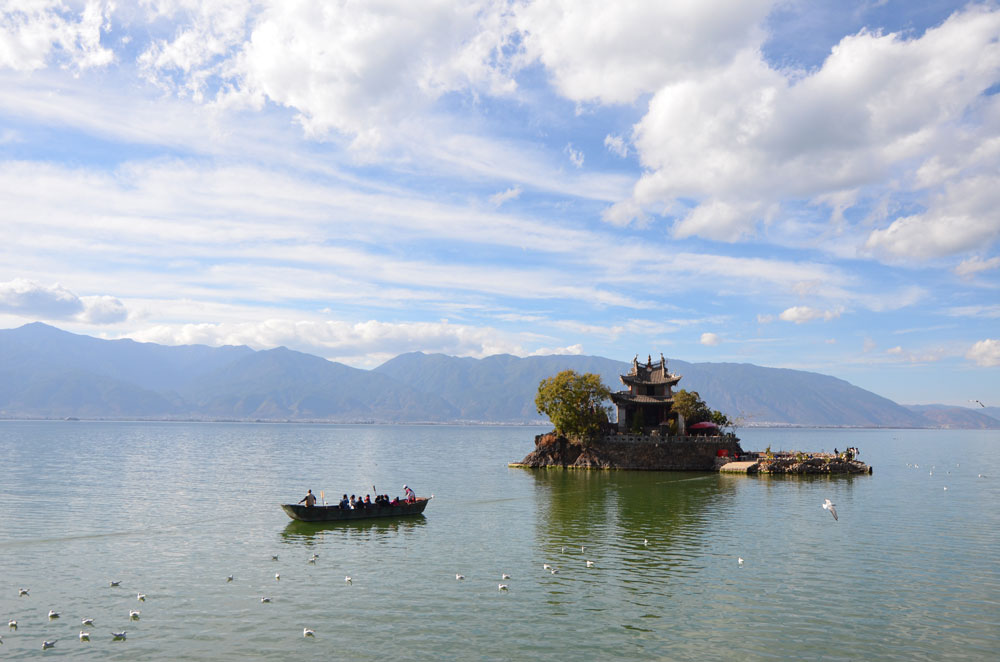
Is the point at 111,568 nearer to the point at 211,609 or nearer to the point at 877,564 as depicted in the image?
the point at 211,609

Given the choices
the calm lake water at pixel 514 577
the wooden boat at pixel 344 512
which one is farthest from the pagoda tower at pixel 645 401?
the wooden boat at pixel 344 512

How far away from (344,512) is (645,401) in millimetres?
66032

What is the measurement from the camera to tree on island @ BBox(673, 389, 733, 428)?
10544cm

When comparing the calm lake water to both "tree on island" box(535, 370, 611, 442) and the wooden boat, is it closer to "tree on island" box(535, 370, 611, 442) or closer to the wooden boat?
the wooden boat

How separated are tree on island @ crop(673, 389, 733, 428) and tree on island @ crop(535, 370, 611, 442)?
1205cm

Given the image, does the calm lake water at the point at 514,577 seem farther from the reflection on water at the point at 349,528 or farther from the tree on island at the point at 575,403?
the tree on island at the point at 575,403

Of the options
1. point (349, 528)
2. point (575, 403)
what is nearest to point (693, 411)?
point (575, 403)

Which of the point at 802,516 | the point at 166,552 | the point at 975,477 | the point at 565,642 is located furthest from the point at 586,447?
the point at 565,642

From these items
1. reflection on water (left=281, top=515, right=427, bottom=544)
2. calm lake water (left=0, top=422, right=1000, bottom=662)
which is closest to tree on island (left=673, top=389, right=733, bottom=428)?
calm lake water (left=0, top=422, right=1000, bottom=662)

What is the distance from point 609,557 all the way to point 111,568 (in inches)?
1078

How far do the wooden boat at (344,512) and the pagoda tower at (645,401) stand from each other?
189 feet

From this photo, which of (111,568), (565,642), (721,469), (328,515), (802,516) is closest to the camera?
(565,642)

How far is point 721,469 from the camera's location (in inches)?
3875

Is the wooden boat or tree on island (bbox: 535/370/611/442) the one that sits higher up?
tree on island (bbox: 535/370/611/442)
